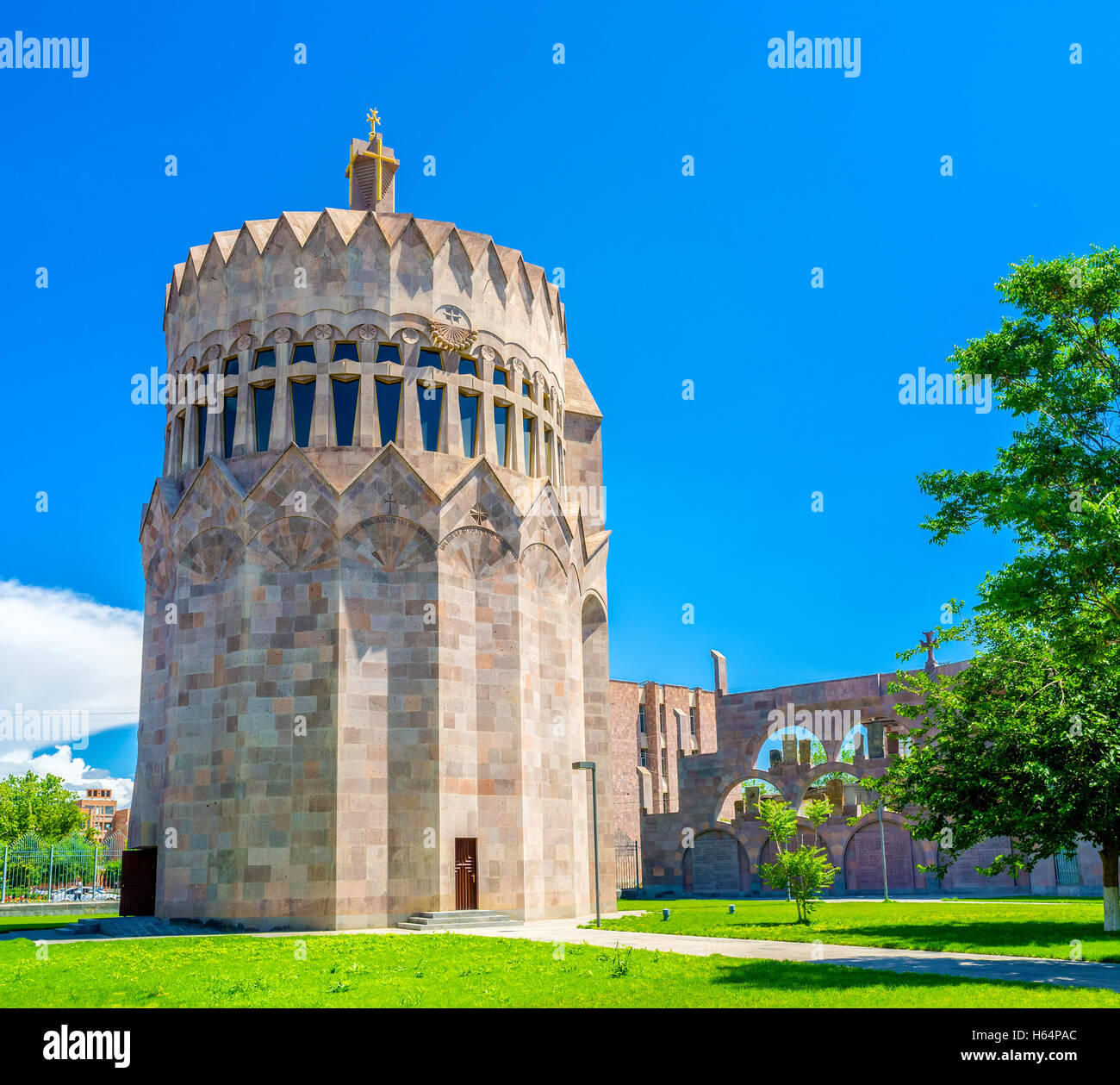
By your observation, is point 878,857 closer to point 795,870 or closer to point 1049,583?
point 795,870

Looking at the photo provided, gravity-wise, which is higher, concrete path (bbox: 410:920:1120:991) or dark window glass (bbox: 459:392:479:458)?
dark window glass (bbox: 459:392:479:458)

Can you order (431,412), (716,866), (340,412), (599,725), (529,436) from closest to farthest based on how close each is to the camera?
1. (340,412)
2. (431,412)
3. (529,436)
4. (599,725)
5. (716,866)

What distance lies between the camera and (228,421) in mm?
37312

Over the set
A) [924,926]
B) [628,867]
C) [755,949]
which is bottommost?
[628,867]

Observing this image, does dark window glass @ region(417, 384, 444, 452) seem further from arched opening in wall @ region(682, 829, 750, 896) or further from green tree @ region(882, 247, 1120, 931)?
arched opening in wall @ region(682, 829, 750, 896)

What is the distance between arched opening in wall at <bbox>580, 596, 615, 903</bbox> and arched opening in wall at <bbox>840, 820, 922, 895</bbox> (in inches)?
858

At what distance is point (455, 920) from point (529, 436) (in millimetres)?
17918

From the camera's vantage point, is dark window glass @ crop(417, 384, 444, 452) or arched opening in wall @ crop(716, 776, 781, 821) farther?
arched opening in wall @ crop(716, 776, 781, 821)

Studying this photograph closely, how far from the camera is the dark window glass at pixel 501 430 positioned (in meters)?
38.2

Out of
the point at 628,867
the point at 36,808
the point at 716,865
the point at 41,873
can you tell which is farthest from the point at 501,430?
the point at 36,808

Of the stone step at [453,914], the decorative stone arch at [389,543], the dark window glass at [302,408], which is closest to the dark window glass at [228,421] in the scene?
the dark window glass at [302,408]

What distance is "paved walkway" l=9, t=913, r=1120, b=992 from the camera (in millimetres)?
17172

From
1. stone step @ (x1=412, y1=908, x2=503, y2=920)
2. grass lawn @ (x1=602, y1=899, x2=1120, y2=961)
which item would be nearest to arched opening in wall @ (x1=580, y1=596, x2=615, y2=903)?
grass lawn @ (x1=602, y1=899, x2=1120, y2=961)
